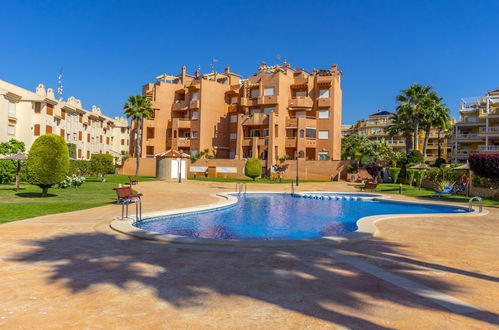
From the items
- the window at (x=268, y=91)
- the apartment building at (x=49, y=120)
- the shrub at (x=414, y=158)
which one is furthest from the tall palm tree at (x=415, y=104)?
the apartment building at (x=49, y=120)

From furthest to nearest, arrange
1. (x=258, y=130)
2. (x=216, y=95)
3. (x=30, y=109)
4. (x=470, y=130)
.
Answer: (x=470, y=130), (x=216, y=95), (x=258, y=130), (x=30, y=109)

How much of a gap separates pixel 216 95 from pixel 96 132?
26.5 m

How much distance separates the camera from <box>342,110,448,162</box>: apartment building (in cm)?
6950

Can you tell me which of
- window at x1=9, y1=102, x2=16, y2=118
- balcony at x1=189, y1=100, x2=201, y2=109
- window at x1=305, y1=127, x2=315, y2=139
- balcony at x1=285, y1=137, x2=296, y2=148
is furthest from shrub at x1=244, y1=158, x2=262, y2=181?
window at x1=9, y1=102, x2=16, y2=118

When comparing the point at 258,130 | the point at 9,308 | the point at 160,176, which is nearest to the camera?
the point at 9,308

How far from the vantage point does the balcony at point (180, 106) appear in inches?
2148

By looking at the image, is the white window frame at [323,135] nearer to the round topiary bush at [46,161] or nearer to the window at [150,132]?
the window at [150,132]

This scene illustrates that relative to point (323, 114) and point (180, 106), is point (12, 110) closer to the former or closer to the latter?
point (180, 106)

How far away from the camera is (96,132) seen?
63906 mm

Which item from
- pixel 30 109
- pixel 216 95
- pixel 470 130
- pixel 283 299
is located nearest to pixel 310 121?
pixel 216 95

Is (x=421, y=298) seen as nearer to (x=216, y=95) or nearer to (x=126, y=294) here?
(x=126, y=294)

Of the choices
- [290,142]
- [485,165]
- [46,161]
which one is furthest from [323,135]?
[46,161]

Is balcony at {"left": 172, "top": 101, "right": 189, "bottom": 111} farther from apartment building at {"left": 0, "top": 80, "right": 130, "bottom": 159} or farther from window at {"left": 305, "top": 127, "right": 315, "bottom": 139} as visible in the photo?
window at {"left": 305, "top": 127, "right": 315, "bottom": 139}


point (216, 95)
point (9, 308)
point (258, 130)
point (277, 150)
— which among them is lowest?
point (9, 308)
